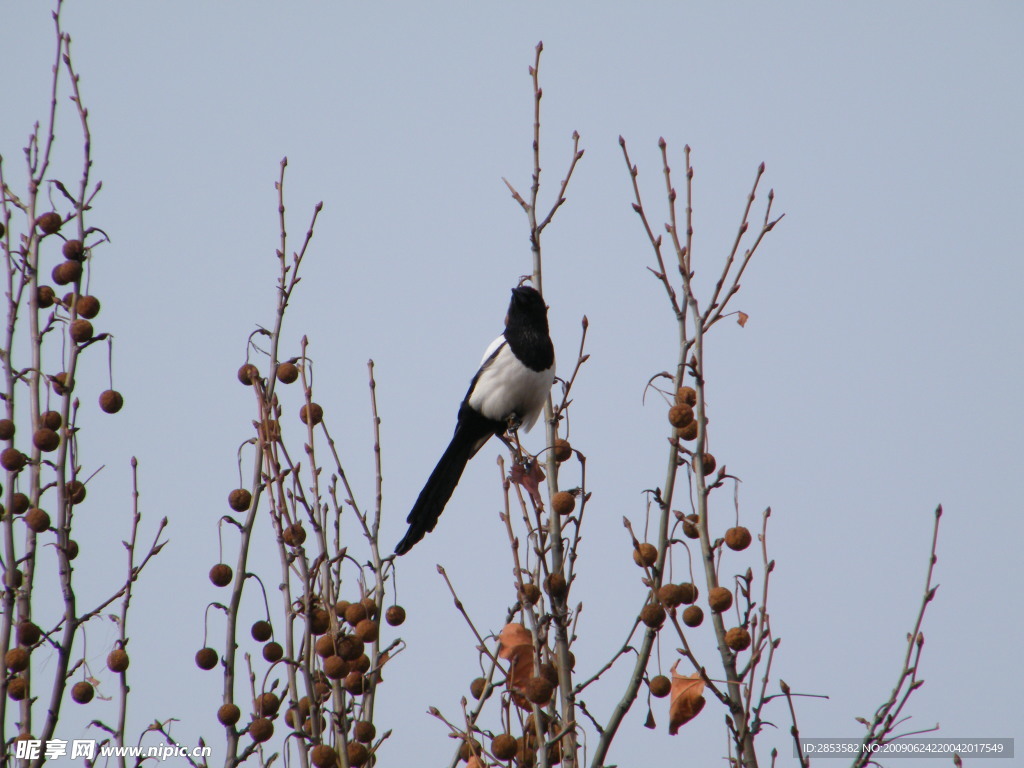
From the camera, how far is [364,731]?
8.23 ft

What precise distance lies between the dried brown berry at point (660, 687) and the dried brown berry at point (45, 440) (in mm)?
1587

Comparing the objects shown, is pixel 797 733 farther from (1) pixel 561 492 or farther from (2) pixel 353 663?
(2) pixel 353 663

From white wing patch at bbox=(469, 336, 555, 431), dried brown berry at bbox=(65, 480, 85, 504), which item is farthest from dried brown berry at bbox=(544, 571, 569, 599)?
white wing patch at bbox=(469, 336, 555, 431)

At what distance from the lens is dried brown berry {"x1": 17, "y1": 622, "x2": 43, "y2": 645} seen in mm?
2635

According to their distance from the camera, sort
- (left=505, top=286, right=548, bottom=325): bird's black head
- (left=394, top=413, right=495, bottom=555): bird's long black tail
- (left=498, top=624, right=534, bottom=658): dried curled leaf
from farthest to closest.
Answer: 1. (left=505, top=286, right=548, bottom=325): bird's black head
2. (left=394, top=413, right=495, bottom=555): bird's long black tail
3. (left=498, top=624, right=534, bottom=658): dried curled leaf

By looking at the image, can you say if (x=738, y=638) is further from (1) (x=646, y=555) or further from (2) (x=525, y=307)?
(2) (x=525, y=307)

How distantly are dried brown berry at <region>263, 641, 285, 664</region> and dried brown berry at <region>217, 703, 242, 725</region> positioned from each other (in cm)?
15

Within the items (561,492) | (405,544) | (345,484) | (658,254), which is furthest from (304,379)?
(405,544)

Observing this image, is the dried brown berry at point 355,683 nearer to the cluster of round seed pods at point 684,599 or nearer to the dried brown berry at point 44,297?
the cluster of round seed pods at point 684,599

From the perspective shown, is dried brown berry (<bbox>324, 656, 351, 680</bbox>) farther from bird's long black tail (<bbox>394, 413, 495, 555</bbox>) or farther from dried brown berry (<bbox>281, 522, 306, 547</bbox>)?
bird's long black tail (<bbox>394, 413, 495, 555</bbox>)

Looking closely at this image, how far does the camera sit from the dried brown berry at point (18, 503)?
8.94ft

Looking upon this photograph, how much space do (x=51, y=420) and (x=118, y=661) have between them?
2.10 ft

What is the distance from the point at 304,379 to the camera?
280 cm

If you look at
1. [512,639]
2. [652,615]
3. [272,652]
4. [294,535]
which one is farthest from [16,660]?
[652,615]
